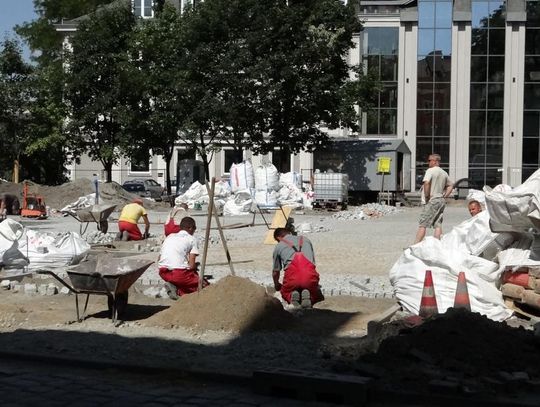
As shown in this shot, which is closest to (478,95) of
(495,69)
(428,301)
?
(495,69)

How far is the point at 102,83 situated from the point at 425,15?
20.1m

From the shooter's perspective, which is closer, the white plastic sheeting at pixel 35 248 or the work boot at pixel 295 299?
the work boot at pixel 295 299

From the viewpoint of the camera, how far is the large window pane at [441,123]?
5122 centimetres

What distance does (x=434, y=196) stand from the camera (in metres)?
15.7

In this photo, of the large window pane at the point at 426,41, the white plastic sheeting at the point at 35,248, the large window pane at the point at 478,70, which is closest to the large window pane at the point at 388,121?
the large window pane at the point at 426,41

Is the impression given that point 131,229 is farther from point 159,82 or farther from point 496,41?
point 496,41

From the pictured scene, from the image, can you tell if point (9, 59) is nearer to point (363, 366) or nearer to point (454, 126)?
point (454, 126)

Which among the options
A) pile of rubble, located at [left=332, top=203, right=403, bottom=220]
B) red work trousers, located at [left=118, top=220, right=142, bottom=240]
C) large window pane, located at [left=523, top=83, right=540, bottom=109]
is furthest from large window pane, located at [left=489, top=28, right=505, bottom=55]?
red work trousers, located at [left=118, top=220, right=142, bottom=240]

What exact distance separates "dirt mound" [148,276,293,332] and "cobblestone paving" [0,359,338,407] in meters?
1.93

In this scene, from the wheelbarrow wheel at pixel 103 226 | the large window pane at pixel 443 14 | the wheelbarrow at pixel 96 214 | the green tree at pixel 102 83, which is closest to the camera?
the wheelbarrow at pixel 96 214

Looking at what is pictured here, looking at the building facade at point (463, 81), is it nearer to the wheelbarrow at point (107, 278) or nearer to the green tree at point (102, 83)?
the green tree at point (102, 83)

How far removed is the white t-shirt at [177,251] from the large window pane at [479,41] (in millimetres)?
43061

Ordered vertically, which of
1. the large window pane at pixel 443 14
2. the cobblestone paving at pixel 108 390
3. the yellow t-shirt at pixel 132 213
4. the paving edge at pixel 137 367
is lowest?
the cobblestone paving at pixel 108 390

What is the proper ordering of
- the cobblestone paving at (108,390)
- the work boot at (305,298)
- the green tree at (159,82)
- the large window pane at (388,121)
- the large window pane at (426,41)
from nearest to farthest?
the cobblestone paving at (108,390)
the work boot at (305,298)
the green tree at (159,82)
the large window pane at (426,41)
the large window pane at (388,121)
